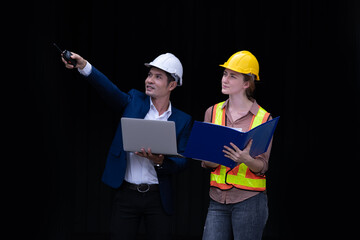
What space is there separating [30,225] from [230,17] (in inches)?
114

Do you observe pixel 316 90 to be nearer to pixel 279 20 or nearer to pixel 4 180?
pixel 279 20

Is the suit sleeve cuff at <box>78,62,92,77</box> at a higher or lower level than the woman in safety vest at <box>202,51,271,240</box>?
higher

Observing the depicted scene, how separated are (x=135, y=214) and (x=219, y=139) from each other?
0.76m

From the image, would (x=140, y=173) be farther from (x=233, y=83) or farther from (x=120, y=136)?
(x=233, y=83)

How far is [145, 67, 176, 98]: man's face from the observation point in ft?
11.3

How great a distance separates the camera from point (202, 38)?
18.6 feet

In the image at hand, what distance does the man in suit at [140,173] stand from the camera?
3295mm

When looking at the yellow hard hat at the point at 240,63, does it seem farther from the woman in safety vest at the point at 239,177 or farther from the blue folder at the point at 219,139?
the blue folder at the point at 219,139

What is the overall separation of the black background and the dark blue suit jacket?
5.52ft

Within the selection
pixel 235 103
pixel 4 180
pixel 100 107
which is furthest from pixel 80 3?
pixel 235 103

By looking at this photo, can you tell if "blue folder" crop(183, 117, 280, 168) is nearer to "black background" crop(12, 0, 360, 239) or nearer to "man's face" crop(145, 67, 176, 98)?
"man's face" crop(145, 67, 176, 98)

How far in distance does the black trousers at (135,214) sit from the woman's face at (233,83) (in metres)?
0.76

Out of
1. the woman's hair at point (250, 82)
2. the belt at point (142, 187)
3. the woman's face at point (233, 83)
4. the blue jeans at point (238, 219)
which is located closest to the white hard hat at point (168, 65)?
the woman's face at point (233, 83)

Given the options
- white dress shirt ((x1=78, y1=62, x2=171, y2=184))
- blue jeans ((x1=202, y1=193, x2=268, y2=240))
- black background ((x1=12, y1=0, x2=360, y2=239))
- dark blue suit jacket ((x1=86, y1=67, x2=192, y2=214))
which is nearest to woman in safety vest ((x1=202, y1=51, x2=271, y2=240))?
blue jeans ((x1=202, y1=193, x2=268, y2=240))
